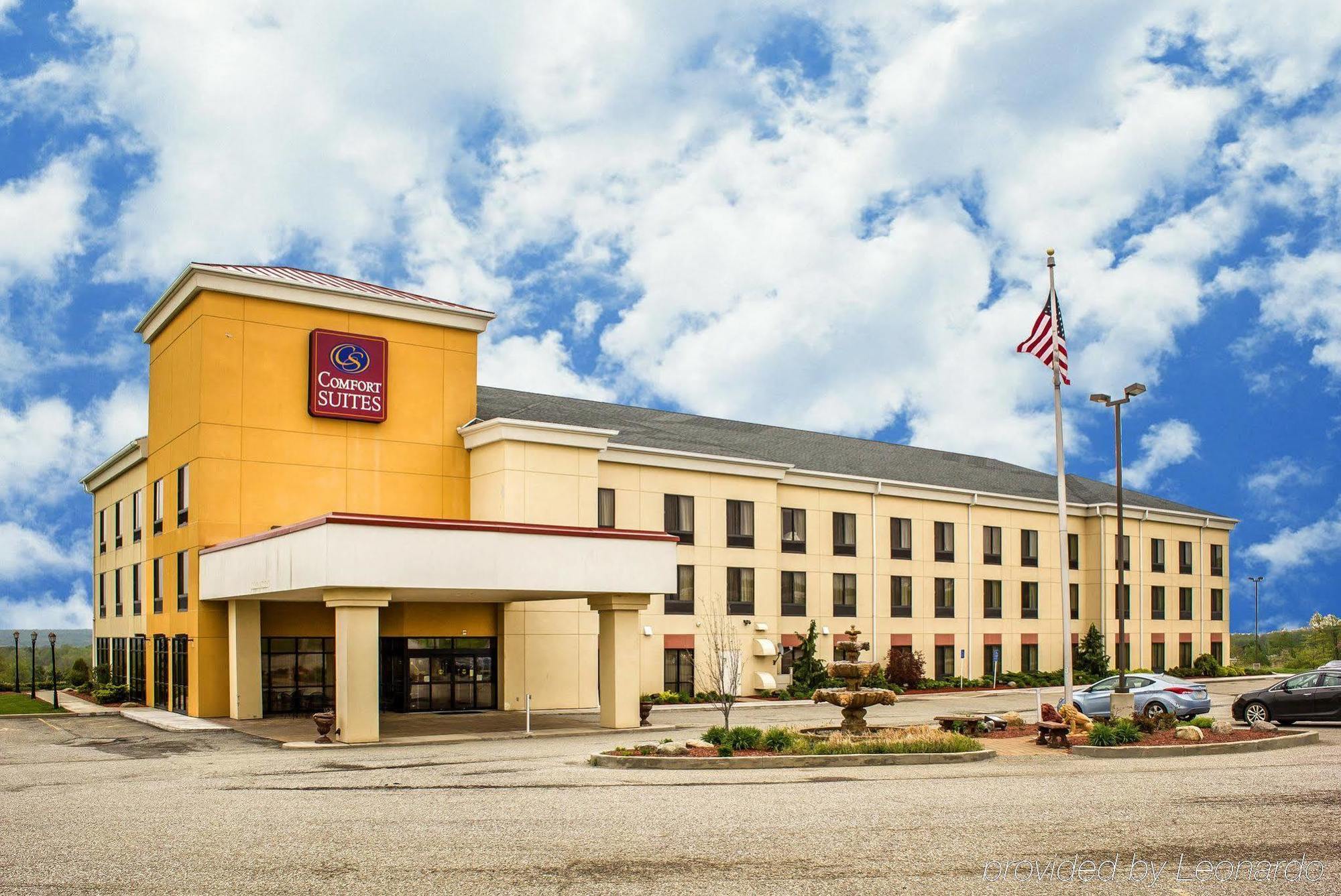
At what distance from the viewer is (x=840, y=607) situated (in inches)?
2144

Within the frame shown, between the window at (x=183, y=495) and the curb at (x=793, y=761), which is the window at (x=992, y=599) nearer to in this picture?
the window at (x=183, y=495)

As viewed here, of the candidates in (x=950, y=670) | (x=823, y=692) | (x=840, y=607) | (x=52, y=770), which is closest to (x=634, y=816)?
(x=823, y=692)

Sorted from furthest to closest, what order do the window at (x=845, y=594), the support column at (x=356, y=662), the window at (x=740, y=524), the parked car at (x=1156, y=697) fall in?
1. the window at (x=845, y=594)
2. the window at (x=740, y=524)
3. the parked car at (x=1156, y=697)
4. the support column at (x=356, y=662)

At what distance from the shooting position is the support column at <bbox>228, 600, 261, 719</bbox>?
3756 cm

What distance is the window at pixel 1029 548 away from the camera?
63469 mm

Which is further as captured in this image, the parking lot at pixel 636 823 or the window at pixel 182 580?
the window at pixel 182 580

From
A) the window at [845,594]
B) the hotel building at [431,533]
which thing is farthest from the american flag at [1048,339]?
the window at [845,594]

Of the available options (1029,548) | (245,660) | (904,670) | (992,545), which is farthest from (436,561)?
(1029,548)

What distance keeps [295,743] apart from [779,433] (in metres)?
36.4

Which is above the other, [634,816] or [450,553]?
[450,553]

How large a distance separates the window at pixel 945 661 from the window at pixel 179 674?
3344cm

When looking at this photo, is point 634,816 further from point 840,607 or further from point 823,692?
point 840,607

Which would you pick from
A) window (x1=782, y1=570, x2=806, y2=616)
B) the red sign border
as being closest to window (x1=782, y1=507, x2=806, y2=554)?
window (x1=782, y1=570, x2=806, y2=616)

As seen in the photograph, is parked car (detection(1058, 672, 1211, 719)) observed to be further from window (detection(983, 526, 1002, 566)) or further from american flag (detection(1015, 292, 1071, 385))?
window (detection(983, 526, 1002, 566))
